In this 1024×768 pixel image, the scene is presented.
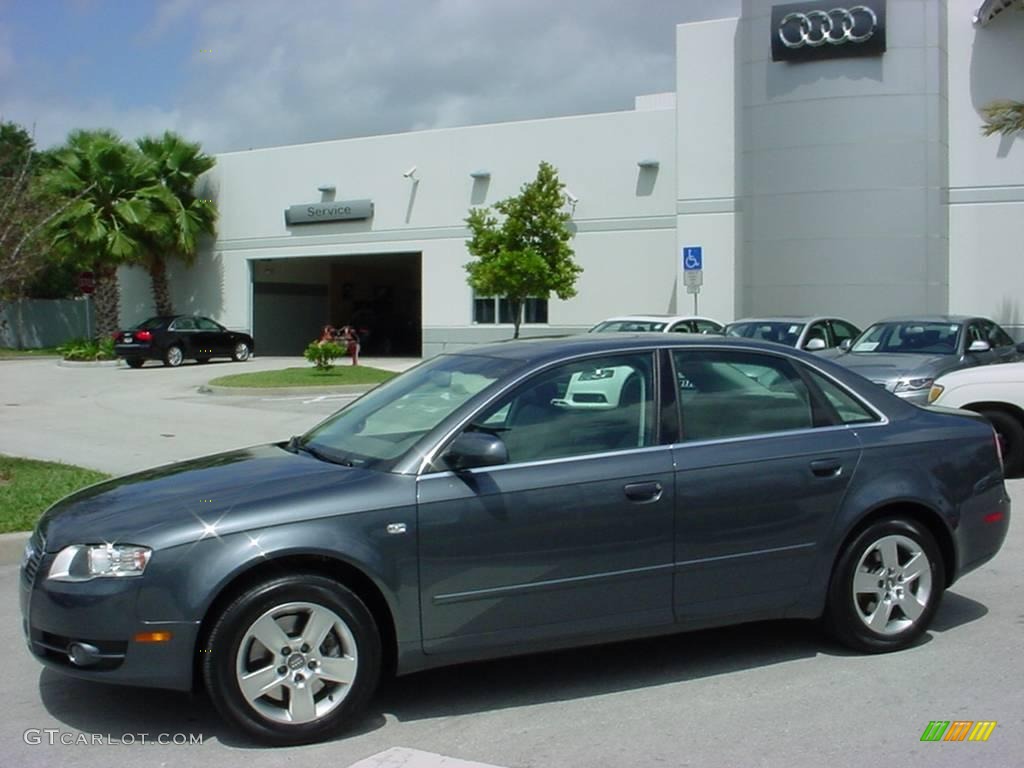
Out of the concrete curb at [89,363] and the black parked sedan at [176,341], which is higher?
the black parked sedan at [176,341]

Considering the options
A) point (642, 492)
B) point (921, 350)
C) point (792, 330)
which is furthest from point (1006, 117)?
point (642, 492)

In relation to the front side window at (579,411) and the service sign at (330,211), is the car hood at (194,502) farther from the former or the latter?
the service sign at (330,211)

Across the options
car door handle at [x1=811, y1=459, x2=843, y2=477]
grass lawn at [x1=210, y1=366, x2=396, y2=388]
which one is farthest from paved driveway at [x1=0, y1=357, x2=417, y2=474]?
car door handle at [x1=811, y1=459, x2=843, y2=477]

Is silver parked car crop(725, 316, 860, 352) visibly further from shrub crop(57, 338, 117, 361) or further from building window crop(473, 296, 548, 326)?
shrub crop(57, 338, 117, 361)

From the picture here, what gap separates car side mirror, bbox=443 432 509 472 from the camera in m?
4.86

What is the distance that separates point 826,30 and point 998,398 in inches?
672

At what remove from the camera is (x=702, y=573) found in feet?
17.3

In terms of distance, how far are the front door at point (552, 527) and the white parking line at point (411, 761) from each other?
465 millimetres

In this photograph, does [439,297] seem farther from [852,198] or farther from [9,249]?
[9,249]

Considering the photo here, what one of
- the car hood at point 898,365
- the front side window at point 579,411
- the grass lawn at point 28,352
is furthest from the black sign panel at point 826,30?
the grass lawn at point 28,352

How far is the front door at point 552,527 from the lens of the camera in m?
4.86

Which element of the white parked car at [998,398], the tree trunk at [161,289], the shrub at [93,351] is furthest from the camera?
the tree trunk at [161,289]

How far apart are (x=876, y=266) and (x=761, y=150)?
388 cm

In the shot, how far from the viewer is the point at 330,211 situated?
35.0 metres
